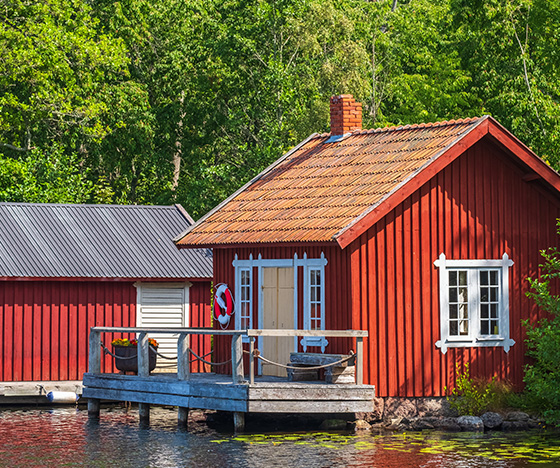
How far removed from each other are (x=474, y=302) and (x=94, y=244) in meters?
11.6

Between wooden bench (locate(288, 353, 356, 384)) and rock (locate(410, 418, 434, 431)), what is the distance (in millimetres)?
1649

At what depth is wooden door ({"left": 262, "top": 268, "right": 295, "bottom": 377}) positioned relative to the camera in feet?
76.9

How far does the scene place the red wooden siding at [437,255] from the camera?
72.7ft

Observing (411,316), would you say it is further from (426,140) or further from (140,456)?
(140,456)

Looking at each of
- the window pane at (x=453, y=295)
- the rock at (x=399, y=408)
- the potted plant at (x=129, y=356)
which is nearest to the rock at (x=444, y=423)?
the rock at (x=399, y=408)

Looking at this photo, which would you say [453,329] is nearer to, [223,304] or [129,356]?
[223,304]

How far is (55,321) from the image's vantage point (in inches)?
1126

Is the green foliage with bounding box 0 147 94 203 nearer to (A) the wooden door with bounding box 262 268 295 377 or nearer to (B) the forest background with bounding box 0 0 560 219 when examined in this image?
(B) the forest background with bounding box 0 0 560 219

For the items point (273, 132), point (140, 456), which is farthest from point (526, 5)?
point (140, 456)

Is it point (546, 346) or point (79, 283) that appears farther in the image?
point (79, 283)

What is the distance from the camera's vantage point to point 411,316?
22.4 m

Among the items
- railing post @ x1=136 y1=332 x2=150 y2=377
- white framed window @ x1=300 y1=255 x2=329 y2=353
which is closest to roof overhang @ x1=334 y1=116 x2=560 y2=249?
white framed window @ x1=300 y1=255 x2=329 y2=353

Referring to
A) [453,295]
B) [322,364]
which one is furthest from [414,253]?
[322,364]

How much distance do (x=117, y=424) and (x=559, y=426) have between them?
873cm
